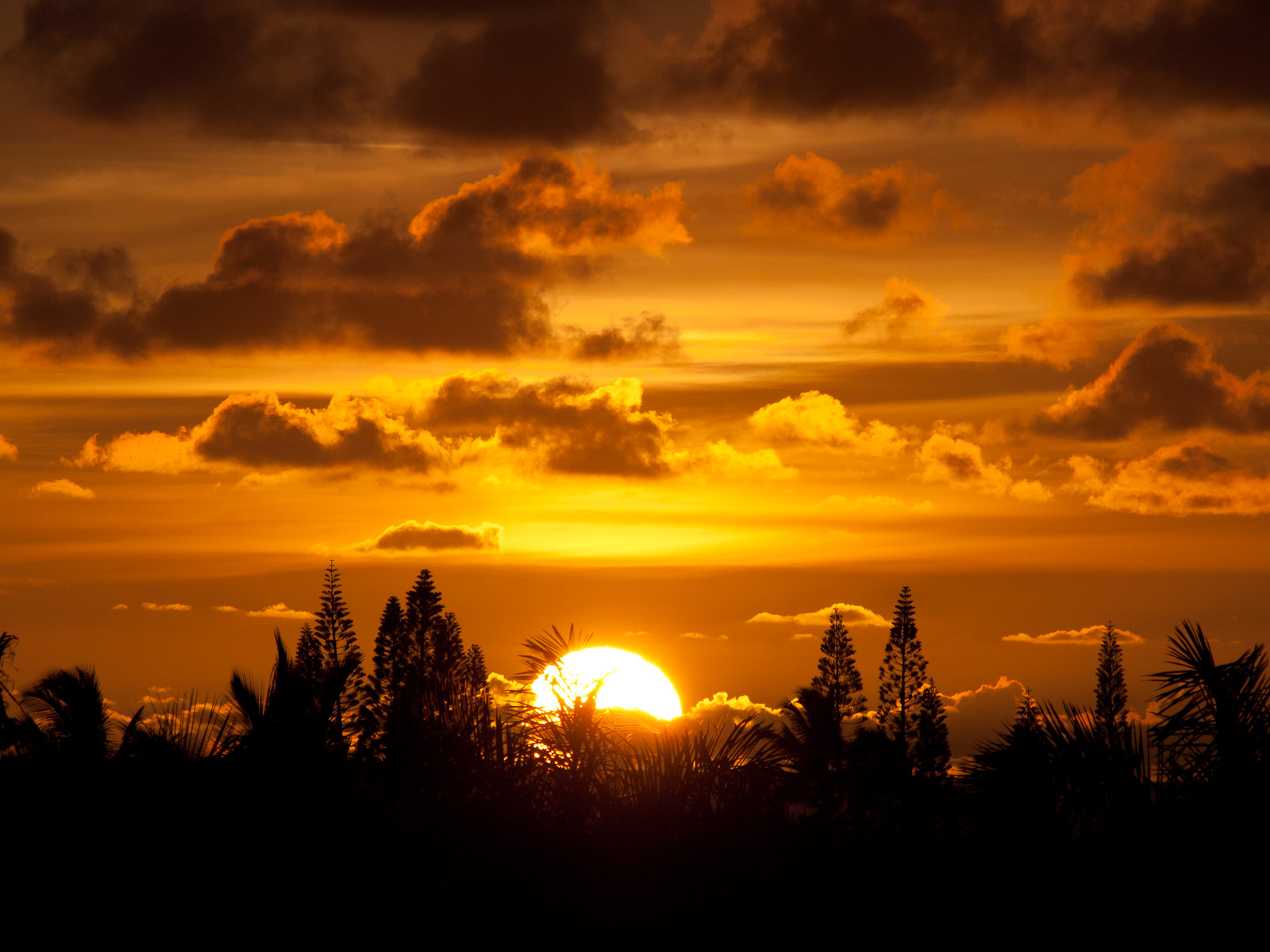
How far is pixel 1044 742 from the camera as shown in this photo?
10.8 m

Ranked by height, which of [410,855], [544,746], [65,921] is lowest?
[65,921]

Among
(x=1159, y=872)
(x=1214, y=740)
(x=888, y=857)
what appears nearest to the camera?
(x=1159, y=872)

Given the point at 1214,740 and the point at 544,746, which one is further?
the point at 544,746

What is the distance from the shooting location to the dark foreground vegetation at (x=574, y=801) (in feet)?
35.2

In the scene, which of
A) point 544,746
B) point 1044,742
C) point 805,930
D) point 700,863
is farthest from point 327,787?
point 1044,742

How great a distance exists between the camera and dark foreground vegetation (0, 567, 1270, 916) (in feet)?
35.2

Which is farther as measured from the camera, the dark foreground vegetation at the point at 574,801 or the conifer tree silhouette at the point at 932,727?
the conifer tree silhouette at the point at 932,727

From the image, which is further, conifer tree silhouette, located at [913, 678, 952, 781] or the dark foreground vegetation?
conifer tree silhouette, located at [913, 678, 952, 781]

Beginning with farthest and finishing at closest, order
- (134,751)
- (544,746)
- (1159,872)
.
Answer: (134,751) < (544,746) < (1159,872)

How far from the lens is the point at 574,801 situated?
1308 cm

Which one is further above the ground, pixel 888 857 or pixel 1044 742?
pixel 1044 742

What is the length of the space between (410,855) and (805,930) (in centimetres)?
373

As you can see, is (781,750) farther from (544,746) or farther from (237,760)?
(237,760)

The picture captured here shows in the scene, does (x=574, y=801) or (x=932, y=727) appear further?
(x=932, y=727)
